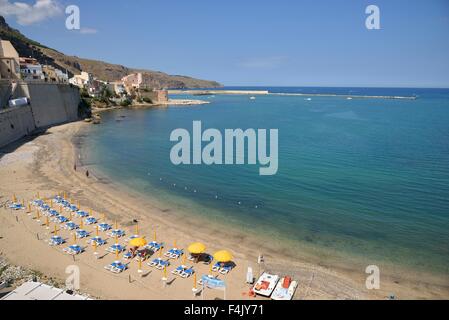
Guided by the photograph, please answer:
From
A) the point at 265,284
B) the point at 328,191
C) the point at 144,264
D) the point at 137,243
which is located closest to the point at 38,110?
A: the point at 137,243

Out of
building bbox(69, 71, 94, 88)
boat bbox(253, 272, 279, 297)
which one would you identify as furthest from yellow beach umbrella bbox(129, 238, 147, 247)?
building bbox(69, 71, 94, 88)

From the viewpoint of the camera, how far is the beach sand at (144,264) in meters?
15.2

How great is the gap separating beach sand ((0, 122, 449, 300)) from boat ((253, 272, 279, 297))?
2.26 ft

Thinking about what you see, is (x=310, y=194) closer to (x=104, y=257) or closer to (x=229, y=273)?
(x=229, y=273)

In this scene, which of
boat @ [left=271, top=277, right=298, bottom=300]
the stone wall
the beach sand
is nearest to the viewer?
boat @ [left=271, top=277, right=298, bottom=300]

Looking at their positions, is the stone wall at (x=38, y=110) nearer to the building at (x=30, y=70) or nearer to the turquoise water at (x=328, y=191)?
the building at (x=30, y=70)

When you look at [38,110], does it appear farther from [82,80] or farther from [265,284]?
[265,284]

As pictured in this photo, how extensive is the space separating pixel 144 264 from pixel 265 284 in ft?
21.6

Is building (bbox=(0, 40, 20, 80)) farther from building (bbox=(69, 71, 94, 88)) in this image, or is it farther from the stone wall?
building (bbox=(69, 71, 94, 88))

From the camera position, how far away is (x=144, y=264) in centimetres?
1722

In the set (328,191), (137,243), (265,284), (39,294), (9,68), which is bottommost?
(265,284)

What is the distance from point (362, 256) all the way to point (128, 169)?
26877 millimetres

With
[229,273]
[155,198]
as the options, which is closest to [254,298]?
[229,273]

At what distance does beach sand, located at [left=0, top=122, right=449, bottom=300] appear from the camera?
1523 centimetres
